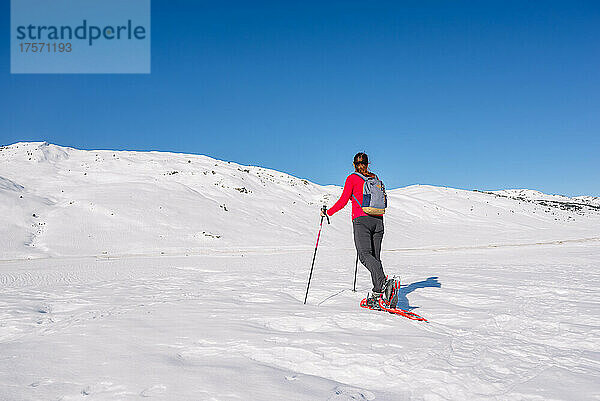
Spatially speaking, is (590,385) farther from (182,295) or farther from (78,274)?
(78,274)

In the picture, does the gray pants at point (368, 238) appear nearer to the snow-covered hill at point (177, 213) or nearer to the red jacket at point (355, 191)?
the red jacket at point (355, 191)

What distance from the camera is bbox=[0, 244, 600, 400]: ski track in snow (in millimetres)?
2857

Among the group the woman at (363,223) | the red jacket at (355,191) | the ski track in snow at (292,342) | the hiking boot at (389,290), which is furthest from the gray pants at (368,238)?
the ski track in snow at (292,342)

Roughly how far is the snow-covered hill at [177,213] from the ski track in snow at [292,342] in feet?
33.0

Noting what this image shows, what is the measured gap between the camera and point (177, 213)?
21.9m

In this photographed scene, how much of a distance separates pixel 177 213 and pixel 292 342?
1941 cm

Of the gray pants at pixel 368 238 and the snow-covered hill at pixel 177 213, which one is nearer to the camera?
the gray pants at pixel 368 238

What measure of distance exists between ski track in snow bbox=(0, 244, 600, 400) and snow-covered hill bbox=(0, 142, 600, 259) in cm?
1004

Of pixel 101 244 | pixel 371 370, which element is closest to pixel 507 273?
pixel 371 370

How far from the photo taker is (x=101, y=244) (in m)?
16.2

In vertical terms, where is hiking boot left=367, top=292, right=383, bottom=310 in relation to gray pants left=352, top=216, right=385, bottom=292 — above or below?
below

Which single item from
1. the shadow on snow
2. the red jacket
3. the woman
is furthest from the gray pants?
the shadow on snow

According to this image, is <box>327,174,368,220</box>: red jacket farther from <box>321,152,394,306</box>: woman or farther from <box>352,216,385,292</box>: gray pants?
<box>352,216,385,292</box>: gray pants

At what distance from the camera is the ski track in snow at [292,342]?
2857 mm
